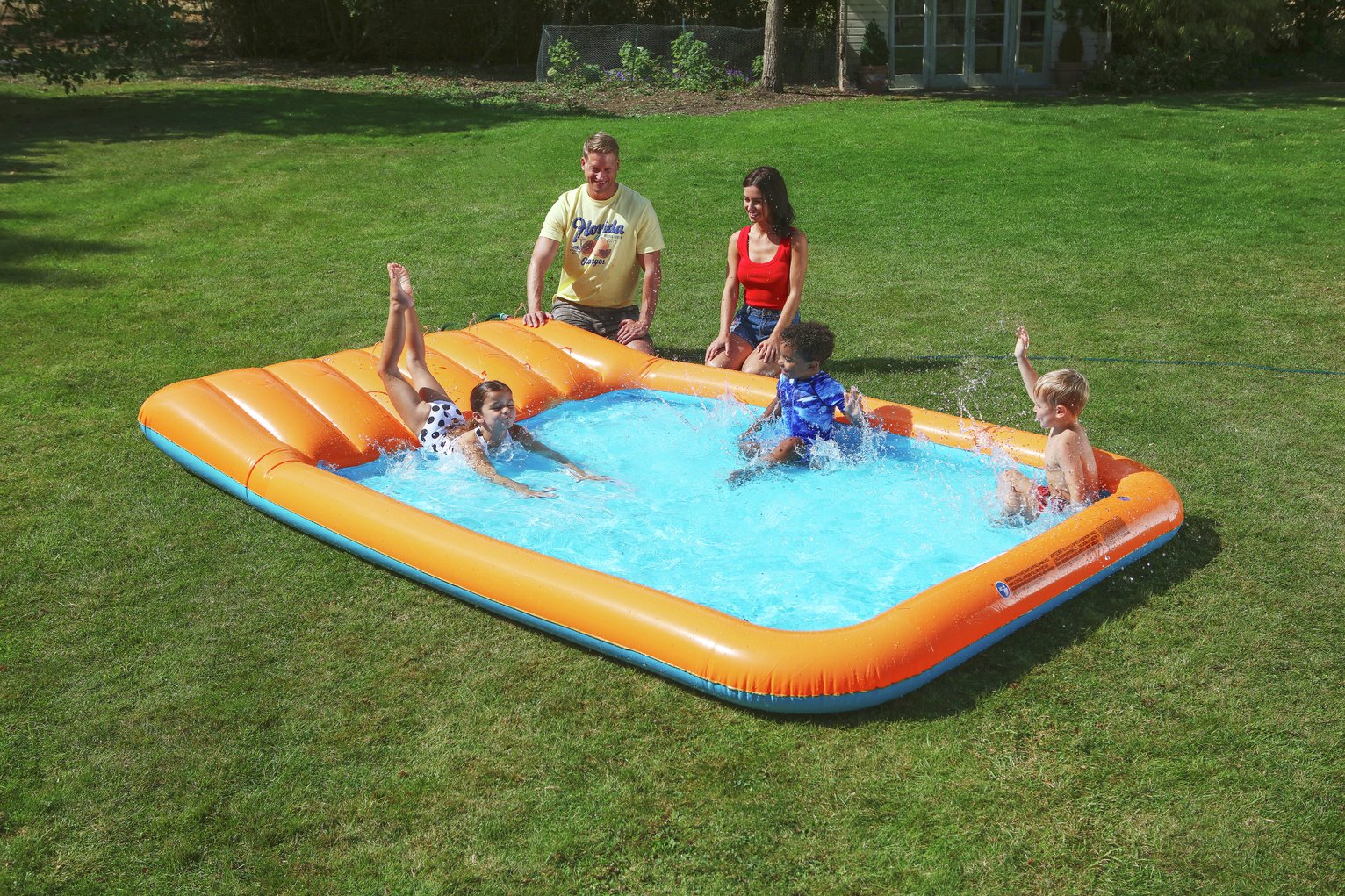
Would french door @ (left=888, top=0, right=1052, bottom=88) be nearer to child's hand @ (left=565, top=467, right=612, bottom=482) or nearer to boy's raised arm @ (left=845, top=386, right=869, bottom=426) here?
boy's raised arm @ (left=845, top=386, right=869, bottom=426)

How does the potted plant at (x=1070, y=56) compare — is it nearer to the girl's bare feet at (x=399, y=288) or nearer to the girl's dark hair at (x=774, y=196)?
the girl's dark hair at (x=774, y=196)

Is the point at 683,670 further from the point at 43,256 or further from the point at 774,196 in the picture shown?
the point at 43,256

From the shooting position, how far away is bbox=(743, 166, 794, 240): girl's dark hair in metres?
6.65

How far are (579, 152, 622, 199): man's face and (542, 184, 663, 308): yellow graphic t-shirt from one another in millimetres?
55

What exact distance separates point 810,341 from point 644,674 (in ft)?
7.64

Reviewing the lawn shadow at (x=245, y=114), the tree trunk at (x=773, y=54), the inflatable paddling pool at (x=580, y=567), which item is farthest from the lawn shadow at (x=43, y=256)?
the tree trunk at (x=773, y=54)

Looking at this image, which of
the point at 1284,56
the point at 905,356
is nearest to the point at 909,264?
the point at 905,356

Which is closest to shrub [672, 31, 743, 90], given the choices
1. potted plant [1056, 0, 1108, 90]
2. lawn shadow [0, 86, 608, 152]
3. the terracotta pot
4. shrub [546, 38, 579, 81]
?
shrub [546, 38, 579, 81]

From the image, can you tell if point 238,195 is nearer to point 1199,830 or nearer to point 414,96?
point 414,96

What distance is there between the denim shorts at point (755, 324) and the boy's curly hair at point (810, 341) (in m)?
1.03

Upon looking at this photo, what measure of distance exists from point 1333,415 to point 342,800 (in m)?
5.80

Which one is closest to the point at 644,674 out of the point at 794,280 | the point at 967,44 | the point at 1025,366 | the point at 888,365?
the point at 1025,366

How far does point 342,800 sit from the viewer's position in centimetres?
363

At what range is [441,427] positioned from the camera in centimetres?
618
